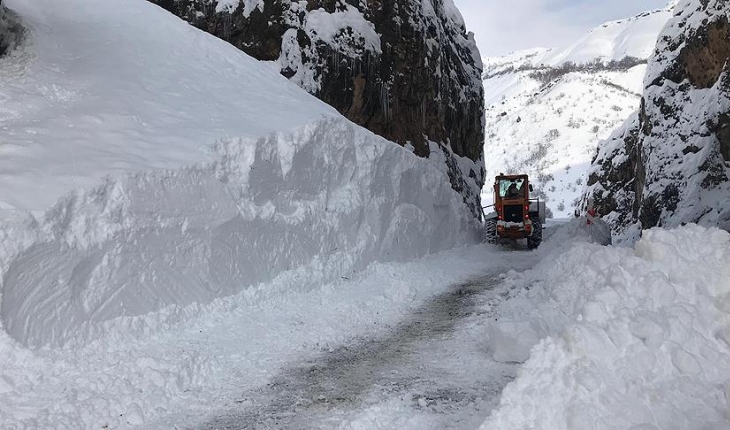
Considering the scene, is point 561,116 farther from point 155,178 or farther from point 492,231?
point 155,178

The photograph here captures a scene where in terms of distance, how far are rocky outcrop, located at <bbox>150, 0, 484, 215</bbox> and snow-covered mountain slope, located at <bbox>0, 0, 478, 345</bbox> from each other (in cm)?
404

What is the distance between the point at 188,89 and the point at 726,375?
368 inches

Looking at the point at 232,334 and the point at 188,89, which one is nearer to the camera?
the point at 232,334

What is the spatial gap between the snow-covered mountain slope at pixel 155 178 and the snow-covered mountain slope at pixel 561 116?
5300 cm

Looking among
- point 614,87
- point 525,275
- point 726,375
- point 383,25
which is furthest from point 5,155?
point 614,87

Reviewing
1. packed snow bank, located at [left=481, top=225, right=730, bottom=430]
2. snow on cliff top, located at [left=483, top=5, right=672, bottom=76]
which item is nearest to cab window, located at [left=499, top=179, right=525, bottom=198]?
packed snow bank, located at [left=481, top=225, right=730, bottom=430]

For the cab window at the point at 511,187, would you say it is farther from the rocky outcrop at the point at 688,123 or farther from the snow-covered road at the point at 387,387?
the snow-covered road at the point at 387,387

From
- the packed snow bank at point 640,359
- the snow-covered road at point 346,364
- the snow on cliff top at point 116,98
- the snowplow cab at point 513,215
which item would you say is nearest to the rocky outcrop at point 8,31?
the snow on cliff top at point 116,98

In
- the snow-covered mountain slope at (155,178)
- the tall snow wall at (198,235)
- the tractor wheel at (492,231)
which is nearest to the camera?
the tall snow wall at (198,235)

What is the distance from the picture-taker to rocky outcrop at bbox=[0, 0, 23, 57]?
26.2 ft

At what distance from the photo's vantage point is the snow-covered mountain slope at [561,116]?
2766 inches

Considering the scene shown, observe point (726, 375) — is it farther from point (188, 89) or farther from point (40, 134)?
point (188, 89)

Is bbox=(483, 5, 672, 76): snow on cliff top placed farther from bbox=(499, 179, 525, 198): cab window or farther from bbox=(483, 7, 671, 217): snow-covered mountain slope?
bbox=(499, 179, 525, 198): cab window

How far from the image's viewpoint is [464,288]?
1067cm
